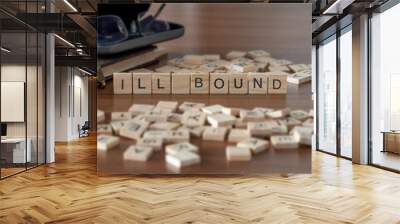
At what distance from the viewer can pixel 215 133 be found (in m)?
5.00

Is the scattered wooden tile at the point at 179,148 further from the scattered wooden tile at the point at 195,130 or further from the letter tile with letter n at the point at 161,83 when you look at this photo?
the letter tile with letter n at the point at 161,83

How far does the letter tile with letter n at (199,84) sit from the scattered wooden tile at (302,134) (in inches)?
49.6

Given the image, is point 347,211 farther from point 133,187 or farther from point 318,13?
point 318,13

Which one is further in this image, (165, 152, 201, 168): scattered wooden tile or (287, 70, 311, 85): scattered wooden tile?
(287, 70, 311, 85): scattered wooden tile

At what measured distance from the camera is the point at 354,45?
7.32 metres

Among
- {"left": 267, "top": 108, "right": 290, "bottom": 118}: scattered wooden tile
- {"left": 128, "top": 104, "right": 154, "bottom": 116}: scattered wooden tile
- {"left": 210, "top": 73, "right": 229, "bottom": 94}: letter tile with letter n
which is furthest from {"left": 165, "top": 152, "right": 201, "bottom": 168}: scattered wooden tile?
{"left": 267, "top": 108, "right": 290, "bottom": 118}: scattered wooden tile

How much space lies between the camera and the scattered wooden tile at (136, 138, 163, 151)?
5020mm

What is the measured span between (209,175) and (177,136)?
3.19 ft

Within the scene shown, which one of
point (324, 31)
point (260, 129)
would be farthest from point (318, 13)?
point (260, 129)

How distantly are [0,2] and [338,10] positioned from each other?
16.8 ft

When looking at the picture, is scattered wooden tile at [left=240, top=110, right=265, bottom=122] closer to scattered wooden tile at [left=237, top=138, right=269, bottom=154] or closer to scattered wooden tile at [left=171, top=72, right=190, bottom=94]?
scattered wooden tile at [left=237, top=138, right=269, bottom=154]

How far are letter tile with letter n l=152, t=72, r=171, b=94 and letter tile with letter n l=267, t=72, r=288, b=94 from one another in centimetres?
134

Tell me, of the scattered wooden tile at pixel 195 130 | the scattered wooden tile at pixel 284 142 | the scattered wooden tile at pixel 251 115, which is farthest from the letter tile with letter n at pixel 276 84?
the scattered wooden tile at pixel 195 130

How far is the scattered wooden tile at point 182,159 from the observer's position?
507 centimetres
